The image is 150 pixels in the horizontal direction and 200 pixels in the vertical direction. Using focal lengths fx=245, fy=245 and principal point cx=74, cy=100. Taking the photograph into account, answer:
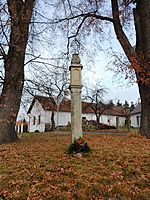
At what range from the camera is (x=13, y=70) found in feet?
34.5

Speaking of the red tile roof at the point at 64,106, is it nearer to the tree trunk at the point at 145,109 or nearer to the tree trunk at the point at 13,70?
the tree trunk at the point at 13,70

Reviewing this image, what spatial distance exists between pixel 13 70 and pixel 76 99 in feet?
14.8

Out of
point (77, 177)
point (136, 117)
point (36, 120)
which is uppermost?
point (136, 117)

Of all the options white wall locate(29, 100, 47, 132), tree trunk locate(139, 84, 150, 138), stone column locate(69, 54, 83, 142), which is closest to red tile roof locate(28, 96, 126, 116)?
white wall locate(29, 100, 47, 132)

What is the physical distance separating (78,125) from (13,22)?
5329 millimetres

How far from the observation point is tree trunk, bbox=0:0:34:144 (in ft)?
33.1

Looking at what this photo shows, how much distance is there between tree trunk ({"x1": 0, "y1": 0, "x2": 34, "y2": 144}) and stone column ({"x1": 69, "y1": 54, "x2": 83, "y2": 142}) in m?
3.64

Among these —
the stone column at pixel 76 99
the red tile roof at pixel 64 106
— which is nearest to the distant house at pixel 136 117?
the red tile roof at pixel 64 106

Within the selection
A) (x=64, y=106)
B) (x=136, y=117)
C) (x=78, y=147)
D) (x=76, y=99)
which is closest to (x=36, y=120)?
(x=64, y=106)

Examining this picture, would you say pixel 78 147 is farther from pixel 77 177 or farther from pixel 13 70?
pixel 13 70

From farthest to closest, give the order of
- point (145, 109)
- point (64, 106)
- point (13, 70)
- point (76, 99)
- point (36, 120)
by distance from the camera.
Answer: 1. point (36, 120)
2. point (64, 106)
3. point (145, 109)
4. point (13, 70)
5. point (76, 99)

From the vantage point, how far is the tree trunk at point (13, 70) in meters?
10.1

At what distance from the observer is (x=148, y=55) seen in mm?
11391

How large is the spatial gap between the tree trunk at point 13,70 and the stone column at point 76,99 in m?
3.64
